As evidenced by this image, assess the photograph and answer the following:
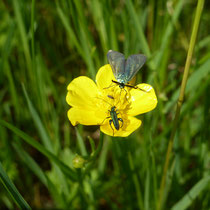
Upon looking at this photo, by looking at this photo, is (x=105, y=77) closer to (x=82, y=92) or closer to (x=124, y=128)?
(x=82, y=92)

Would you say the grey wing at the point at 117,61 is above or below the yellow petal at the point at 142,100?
above

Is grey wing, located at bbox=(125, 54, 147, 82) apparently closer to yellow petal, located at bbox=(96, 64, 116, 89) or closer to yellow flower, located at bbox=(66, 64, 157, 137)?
yellow flower, located at bbox=(66, 64, 157, 137)

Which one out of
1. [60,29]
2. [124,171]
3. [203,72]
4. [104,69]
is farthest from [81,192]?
[60,29]

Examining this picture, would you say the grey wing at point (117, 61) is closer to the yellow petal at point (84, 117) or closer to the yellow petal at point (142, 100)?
the yellow petal at point (142, 100)

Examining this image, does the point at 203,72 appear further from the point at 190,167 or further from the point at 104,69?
the point at 190,167

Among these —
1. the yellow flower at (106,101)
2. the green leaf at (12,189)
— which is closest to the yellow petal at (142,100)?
the yellow flower at (106,101)

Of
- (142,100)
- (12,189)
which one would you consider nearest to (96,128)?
(142,100)
